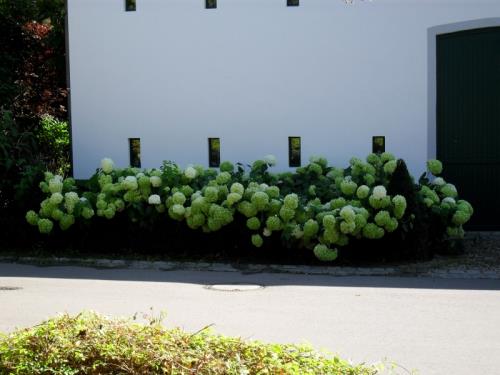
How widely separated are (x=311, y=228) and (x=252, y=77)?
3.76m

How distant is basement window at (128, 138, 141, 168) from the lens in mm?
14289

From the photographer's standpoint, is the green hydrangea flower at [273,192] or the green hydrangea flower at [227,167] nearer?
the green hydrangea flower at [273,192]

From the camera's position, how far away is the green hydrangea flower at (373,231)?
36.0 feet

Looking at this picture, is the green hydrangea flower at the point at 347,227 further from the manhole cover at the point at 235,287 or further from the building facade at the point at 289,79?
the building facade at the point at 289,79

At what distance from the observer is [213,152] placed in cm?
1393

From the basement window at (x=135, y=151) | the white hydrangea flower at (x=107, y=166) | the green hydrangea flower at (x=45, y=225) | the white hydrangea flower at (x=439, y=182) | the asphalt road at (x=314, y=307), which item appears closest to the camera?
the asphalt road at (x=314, y=307)

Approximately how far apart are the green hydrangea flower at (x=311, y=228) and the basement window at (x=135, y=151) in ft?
14.2

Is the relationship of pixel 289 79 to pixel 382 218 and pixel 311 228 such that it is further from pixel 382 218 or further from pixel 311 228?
pixel 382 218

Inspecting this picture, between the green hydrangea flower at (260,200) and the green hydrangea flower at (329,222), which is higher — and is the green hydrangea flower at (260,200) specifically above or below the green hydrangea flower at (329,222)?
above

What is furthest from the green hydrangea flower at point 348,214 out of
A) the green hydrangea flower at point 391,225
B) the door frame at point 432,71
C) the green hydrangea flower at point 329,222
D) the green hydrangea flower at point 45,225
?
the green hydrangea flower at point 45,225

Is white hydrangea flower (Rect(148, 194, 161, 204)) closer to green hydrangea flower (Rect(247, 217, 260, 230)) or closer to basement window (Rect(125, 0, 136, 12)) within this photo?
green hydrangea flower (Rect(247, 217, 260, 230))

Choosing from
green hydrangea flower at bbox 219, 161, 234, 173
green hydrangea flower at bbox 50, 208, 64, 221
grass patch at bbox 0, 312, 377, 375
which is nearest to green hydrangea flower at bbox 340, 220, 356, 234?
green hydrangea flower at bbox 219, 161, 234, 173

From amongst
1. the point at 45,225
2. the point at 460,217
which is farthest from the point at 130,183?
the point at 460,217

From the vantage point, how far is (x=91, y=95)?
14500 millimetres
